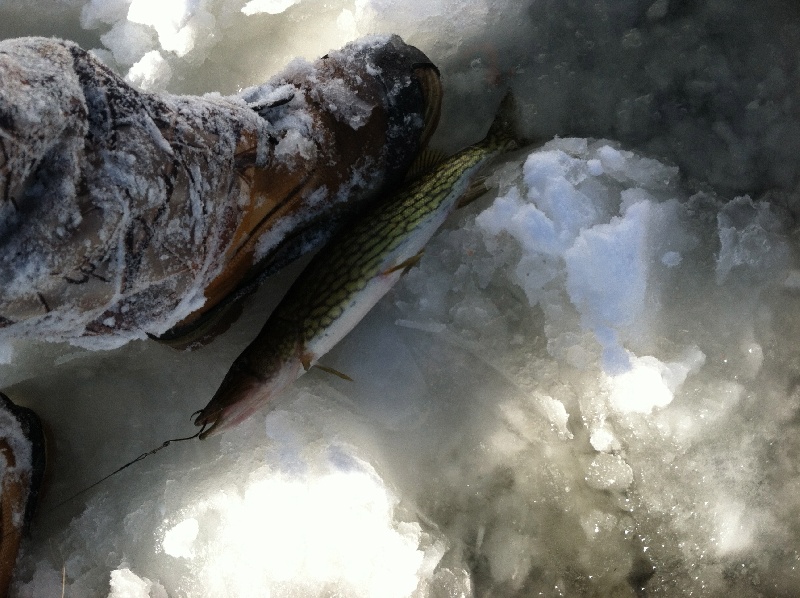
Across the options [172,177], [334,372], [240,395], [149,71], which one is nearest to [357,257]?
[334,372]

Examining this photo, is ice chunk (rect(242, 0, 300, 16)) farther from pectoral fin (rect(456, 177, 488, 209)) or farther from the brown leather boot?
the brown leather boot

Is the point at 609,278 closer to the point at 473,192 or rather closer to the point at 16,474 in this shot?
the point at 473,192

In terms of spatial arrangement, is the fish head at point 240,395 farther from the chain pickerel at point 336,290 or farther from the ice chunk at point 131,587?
the ice chunk at point 131,587

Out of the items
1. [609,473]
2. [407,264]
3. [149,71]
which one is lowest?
[609,473]

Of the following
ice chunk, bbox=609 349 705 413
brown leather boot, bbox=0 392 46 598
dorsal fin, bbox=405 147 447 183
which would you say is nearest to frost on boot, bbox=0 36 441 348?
dorsal fin, bbox=405 147 447 183

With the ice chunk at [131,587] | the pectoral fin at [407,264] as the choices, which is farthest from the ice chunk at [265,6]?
the ice chunk at [131,587]
